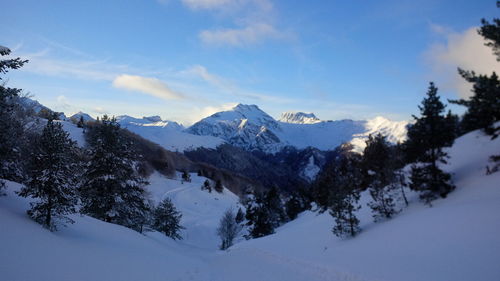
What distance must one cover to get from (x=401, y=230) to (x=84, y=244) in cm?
2054

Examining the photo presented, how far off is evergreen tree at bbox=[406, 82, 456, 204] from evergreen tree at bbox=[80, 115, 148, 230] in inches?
1045

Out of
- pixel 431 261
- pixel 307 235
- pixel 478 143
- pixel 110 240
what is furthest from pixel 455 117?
pixel 110 240

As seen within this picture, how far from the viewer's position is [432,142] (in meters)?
26.5

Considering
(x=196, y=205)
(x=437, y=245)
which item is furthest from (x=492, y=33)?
(x=196, y=205)

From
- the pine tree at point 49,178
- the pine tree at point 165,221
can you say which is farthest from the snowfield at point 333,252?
the pine tree at point 165,221

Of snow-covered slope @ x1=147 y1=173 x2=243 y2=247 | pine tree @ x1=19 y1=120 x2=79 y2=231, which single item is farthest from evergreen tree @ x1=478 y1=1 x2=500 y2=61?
snow-covered slope @ x1=147 y1=173 x2=243 y2=247

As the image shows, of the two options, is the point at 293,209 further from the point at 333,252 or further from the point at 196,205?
the point at 333,252

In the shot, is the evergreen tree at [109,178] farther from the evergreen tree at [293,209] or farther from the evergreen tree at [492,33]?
the evergreen tree at [293,209]

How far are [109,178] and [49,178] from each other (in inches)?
466

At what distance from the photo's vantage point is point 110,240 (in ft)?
59.2

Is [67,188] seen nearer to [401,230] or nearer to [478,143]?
[401,230]

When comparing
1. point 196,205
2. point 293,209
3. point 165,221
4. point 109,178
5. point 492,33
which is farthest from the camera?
point 196,205

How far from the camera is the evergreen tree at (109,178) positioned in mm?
25250

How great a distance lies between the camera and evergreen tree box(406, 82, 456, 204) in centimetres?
2623
